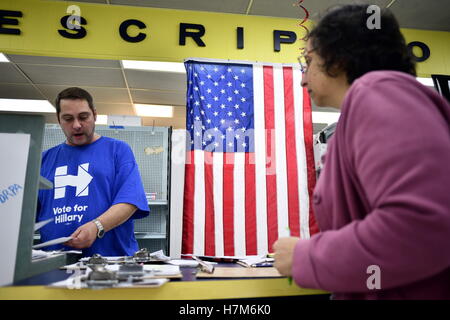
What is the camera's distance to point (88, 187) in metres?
1.93

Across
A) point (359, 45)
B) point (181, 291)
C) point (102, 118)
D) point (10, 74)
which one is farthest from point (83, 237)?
point (102, 118)

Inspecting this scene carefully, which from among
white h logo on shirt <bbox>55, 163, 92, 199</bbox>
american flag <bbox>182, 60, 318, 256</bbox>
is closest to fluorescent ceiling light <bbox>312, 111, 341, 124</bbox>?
american flag <bbox>182, 60, 318, 256</bbox>

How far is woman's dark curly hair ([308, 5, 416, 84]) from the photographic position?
825 millimetres

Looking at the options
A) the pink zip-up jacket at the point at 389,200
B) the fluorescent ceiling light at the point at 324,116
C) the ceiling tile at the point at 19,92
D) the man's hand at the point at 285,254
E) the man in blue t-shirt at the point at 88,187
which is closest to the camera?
the pink zip-up jacket at the point at 389,200

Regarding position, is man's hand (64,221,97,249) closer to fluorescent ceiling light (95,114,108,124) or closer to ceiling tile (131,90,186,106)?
ceiling tile (131,90,186,106)

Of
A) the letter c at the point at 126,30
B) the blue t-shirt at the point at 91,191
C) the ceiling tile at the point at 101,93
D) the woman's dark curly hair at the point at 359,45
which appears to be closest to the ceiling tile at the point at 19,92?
the ceiling tile at the point at 101,93

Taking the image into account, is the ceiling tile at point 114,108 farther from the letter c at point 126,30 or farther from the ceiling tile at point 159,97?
the letter c at point 126,30

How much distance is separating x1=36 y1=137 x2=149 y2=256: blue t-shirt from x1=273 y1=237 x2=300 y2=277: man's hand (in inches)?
50.5

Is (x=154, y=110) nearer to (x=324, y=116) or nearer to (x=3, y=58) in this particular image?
(x=3, y=58)

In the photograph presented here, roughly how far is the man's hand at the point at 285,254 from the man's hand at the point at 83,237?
116 centimetres

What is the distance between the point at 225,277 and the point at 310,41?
27.9 inches

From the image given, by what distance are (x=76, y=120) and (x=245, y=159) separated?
164cm

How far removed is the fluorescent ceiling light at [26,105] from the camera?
5.99m
